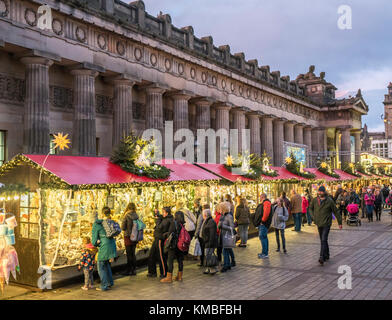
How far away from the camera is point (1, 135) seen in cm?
1862

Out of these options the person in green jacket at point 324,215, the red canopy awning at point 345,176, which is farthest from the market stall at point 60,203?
the red canopy awning at point 345,176

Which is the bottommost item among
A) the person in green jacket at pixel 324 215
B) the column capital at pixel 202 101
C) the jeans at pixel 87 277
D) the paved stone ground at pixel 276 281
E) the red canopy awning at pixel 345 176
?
the paved stone ground at pixel 276 281

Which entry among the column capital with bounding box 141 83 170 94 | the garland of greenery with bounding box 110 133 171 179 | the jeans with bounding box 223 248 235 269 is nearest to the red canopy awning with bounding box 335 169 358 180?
the column capital with bounding box 141 83 170 94

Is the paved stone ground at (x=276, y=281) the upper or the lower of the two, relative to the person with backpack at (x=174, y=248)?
lower

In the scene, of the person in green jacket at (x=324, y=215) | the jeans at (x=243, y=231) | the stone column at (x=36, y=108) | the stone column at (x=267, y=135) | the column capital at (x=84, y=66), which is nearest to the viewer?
the person in green jacket at (x=324, y=215)

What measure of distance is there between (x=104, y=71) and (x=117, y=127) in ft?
10.1

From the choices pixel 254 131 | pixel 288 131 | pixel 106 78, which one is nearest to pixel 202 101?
pixel 106 78

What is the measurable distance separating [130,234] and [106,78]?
14.2 m

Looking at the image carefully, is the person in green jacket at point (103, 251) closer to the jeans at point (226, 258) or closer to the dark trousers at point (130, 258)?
the dark trousers at point (130, 258)

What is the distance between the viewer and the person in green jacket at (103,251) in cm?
930

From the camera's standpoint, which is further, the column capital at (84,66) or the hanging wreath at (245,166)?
the column capital at (84,66)

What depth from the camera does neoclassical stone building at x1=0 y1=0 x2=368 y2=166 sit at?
18094 mm

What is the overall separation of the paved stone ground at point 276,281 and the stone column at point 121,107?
37.1 feet

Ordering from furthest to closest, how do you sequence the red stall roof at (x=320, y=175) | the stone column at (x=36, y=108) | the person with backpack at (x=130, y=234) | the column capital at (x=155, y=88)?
the red stall roof at (x=320, y=175)
the column capital at (x=155, y=88)
the stone column at (x=36, y=108)
the person with backpack at (x=130, y=234)
